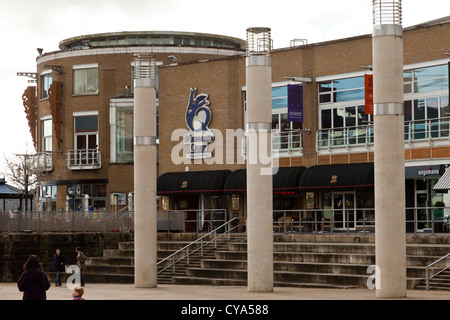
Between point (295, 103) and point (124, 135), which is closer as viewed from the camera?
point (295, 103)

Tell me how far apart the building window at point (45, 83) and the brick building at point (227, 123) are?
0.14 m

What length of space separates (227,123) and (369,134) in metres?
9.27

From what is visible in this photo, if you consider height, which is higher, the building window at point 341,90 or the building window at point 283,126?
the building window at point 341,90

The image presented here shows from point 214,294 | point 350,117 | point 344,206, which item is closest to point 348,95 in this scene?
point 350,117

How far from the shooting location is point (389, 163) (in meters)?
23.8

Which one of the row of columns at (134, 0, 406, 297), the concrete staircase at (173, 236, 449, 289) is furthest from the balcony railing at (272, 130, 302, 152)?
the row of columns at (134, 0, 406, 297)

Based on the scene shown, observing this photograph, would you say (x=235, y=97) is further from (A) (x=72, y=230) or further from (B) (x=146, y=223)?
(B) (x=146, y=223)

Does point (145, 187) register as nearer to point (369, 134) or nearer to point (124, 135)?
point (369, 134)

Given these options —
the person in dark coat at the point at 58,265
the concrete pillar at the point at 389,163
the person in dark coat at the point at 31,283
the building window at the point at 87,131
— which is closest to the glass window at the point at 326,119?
the person in dark coat at the point at 58,265

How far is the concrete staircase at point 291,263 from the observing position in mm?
29453

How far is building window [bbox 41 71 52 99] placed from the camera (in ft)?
204

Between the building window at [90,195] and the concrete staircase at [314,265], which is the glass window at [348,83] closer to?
the concrete staircase at [314,265]

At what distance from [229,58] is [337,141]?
29.0 feet

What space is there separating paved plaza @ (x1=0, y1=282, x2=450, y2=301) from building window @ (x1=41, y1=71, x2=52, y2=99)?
101 ft
